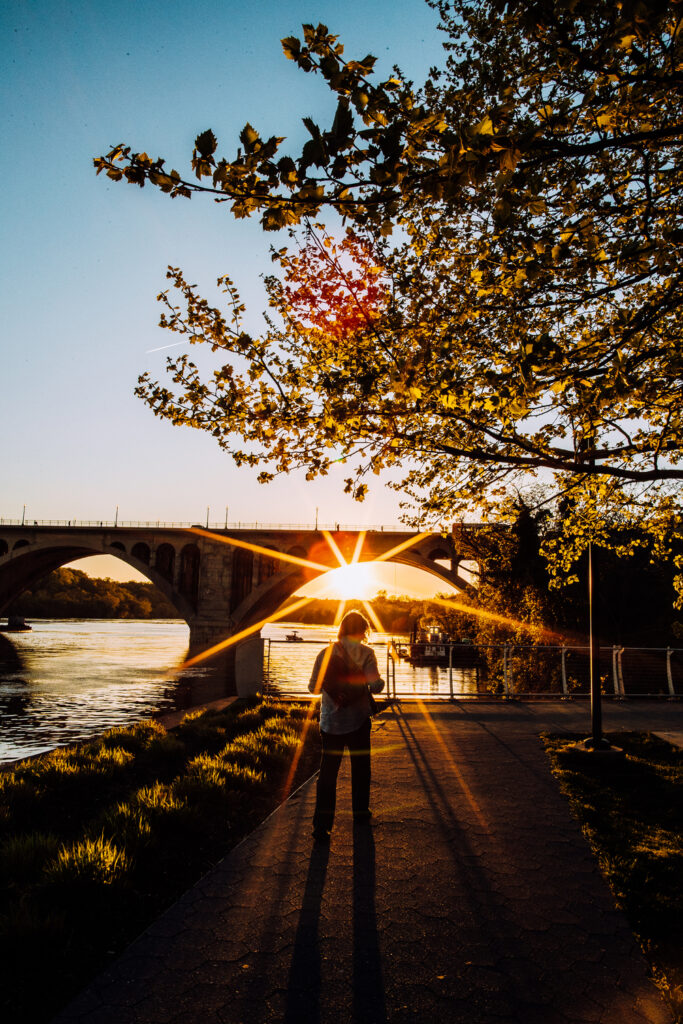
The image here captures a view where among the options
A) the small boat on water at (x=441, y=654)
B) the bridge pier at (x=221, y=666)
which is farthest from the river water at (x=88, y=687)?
the small boat on water at (x=441, y=654)

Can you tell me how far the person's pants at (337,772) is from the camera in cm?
473

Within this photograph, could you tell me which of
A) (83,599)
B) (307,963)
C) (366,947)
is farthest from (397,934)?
(83,599)

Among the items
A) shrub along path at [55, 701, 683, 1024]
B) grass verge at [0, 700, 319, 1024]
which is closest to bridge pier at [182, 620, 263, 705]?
grass verge at [0, 700, 319, 1024]

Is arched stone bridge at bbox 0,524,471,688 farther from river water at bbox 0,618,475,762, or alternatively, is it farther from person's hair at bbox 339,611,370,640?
person's hair at bbox 339,611,370,640

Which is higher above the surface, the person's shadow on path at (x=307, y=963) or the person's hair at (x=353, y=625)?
the person's hair at (x=353, y=625)

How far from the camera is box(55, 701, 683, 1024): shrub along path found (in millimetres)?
2639

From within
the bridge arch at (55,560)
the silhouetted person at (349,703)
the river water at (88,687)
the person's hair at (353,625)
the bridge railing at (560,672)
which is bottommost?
the river water at (88,687)

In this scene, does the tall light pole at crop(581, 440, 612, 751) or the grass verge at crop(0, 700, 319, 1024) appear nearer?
the grass verge at crop(0, 700, 319, 1024)

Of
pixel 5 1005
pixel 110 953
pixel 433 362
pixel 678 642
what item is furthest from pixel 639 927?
pixel 678 642

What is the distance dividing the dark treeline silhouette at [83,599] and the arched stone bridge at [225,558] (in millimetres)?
69398

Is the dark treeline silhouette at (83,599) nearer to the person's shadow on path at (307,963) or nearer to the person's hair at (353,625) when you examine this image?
the person's hair at (353,625)

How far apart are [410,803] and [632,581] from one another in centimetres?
Result: 2976

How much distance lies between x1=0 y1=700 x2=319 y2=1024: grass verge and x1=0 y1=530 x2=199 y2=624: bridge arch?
42.9m

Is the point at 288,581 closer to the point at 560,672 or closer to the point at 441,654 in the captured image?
the point at 441,654
